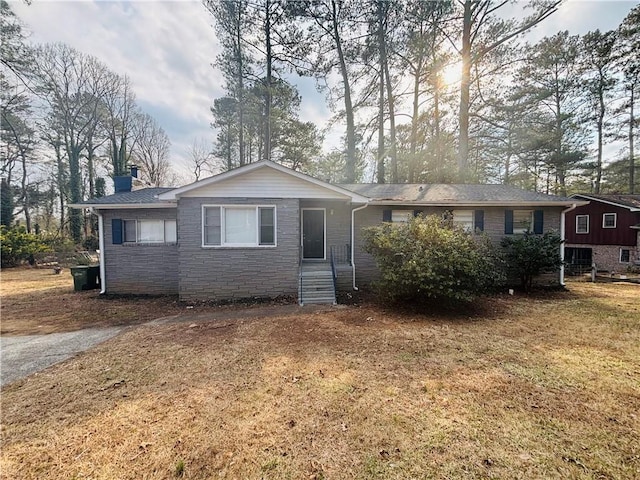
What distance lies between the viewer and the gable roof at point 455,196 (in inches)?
366

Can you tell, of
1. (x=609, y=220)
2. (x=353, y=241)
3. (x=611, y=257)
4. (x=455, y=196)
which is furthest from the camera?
(x=611, y=257)

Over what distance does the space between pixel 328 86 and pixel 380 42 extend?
361 cm

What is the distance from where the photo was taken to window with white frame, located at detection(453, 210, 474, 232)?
9.73 m

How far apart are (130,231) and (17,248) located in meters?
12.2

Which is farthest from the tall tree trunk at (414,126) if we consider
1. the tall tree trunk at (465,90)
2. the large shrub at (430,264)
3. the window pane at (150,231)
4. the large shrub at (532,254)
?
the window pane at (150,231)

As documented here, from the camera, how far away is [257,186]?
7.72 metres

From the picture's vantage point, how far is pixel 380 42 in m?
15.0

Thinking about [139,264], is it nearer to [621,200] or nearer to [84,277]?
[84,277]

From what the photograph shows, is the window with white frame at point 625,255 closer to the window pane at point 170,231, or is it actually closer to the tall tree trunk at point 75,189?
the window pane at point 170,231

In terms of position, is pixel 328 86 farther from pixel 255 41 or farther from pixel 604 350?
pixel 604 350

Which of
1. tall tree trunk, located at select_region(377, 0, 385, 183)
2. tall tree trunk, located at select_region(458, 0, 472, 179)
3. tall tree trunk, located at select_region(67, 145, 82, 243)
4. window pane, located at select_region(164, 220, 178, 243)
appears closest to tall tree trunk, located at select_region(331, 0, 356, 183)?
tall tree trunk, located at select_region(377, 0, 385, 183)

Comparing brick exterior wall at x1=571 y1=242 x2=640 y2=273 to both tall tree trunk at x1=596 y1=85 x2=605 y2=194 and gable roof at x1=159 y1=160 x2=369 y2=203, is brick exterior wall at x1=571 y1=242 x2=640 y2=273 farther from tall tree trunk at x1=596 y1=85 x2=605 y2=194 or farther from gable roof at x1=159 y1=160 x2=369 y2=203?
gable roof at x1=159 y1=160 x2=369 y2=203

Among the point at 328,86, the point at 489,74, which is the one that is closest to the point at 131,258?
the point at 328,86

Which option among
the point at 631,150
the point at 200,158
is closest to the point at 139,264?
the point at 200,158
